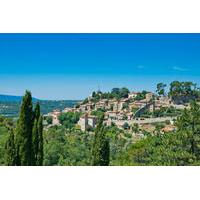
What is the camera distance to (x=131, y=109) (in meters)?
9.62

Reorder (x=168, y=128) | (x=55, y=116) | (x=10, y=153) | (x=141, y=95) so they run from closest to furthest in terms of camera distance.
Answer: (x=10, y=153) < (x=168, y=128) < (x=141, y=95) < (x=55, y=116)

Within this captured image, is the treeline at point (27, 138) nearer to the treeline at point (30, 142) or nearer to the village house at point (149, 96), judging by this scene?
the treeline at point (30, 142)

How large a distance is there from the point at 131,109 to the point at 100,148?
2.07 m

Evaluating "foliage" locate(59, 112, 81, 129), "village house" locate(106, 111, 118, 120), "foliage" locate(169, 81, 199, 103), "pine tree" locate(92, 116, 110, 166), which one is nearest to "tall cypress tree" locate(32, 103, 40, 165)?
"pine tree" locate(92, 116, 110, 166)

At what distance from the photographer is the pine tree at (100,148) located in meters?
7.67

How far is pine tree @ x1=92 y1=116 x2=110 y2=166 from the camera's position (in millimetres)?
7672

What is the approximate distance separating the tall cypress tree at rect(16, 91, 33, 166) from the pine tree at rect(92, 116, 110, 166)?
102cm

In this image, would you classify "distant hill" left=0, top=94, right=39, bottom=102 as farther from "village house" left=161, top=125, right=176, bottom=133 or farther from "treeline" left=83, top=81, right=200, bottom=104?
"village house" left=161, top=125, right=176, bottom=133

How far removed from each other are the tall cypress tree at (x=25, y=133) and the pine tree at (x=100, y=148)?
1.02m

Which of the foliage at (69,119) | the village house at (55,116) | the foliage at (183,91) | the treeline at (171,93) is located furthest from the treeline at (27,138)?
the foliage at (183,91)

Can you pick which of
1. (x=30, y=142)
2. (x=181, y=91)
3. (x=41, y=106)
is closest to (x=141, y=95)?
(x=181, y=91)

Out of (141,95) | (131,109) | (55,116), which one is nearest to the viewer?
(141,95)

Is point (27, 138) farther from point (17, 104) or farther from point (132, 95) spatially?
point (132, 95)
